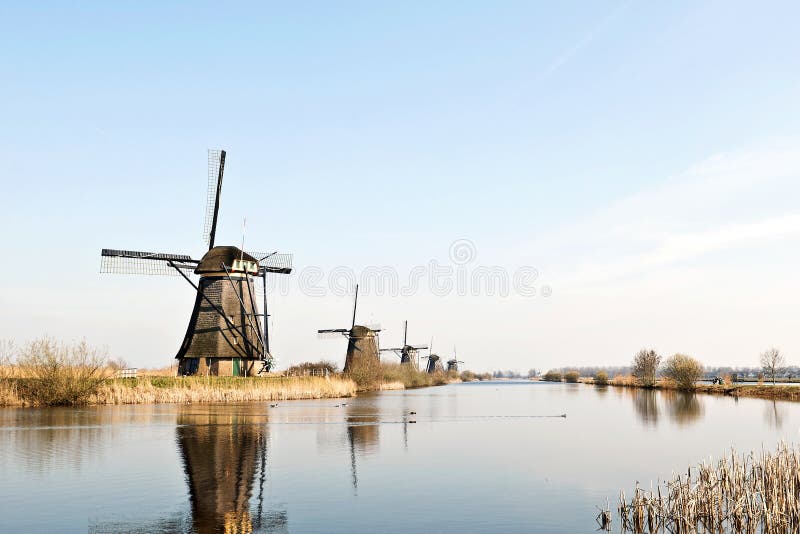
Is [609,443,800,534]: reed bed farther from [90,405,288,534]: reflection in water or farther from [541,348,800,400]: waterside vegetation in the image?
[541,348,800,400]: waterside vegetation

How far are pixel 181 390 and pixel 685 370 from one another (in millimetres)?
45987

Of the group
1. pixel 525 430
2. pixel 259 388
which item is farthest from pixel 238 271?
pixel 525 430

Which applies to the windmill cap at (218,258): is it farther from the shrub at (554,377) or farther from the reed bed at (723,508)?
the shrub at (554,377)

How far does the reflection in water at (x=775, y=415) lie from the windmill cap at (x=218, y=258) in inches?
1338

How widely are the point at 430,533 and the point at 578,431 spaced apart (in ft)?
61.1

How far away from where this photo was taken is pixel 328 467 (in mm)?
18641

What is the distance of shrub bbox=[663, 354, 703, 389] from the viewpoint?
63.4 metres

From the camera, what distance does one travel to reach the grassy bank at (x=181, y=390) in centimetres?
3747

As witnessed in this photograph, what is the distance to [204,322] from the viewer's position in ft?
156

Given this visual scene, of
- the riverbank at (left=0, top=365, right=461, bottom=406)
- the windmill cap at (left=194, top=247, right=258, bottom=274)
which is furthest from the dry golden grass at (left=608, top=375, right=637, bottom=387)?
the windmill cap at (left=194, top=247, right=258, bottom=274)

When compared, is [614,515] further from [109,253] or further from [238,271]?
[109,253]

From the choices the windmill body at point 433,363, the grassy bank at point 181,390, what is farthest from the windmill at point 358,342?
the windmill body at point 433,363

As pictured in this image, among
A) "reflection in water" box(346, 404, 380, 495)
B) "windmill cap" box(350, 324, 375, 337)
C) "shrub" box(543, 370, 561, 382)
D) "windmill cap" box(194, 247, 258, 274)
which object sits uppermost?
"windmill cap" box(194, 247, 258, 274)

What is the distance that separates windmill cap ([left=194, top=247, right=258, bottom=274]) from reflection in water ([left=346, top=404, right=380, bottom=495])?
1562cm
